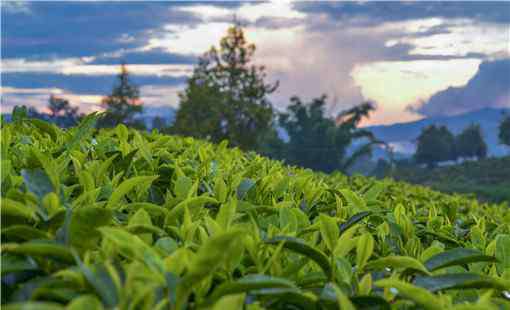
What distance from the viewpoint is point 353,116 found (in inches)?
2771

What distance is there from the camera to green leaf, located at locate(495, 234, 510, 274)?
2029 millimetres

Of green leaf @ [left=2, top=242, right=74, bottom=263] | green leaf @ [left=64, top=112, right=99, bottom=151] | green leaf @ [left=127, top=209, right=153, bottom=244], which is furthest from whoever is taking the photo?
green leaf @ [left=64, top=112, right=99, bottom=151]

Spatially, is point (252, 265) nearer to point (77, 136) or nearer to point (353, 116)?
point (77, 136)

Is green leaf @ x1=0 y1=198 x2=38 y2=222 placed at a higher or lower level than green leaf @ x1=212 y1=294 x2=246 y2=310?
higher

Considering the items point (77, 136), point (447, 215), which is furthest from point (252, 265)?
point (447, 215)

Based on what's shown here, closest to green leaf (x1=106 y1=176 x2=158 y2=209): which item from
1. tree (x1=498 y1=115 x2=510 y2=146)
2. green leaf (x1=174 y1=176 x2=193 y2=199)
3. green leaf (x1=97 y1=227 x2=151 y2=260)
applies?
green leaf (x1=174 y1=176 x2=193 y2=199)

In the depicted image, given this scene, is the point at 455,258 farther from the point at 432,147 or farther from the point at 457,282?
the point at 432,147

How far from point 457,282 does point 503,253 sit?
2.12 ft

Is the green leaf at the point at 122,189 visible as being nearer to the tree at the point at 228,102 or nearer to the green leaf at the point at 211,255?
the green leaf at the point at 211,255

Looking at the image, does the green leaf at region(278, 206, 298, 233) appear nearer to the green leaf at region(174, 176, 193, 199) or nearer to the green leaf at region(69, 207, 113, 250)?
the green leaf at region(174, 176, 193, 199)

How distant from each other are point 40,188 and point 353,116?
70.0 metres

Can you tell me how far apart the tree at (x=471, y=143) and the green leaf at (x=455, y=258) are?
4312 inches

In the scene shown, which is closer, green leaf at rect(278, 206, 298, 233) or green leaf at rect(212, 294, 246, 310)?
green leaf at rect(212, 294, 246, 310)

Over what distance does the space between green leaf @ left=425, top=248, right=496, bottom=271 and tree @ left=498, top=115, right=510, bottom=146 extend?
80.3 m
